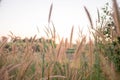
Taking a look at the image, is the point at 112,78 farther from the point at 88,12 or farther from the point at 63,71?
the point at 88,12

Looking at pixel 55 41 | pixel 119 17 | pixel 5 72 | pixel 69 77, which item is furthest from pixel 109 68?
pixel 55 41

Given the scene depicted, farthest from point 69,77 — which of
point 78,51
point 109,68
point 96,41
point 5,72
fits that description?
point 96,41

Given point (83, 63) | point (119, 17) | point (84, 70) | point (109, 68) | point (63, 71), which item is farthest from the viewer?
point (83, 63)

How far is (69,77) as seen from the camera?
63.1 inches

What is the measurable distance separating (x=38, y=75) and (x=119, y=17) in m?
0.77

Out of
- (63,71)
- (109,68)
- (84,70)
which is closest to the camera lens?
(109,68)

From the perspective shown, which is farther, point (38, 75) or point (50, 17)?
point (50, 17)

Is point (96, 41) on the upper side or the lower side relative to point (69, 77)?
upper

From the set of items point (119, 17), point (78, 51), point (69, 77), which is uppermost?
point (119, 17)

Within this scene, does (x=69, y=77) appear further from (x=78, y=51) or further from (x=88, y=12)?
(x=88, y=12)

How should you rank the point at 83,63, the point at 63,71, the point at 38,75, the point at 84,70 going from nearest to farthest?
the point at 38,75
the point at 63,71
the point at 84,70
the point at 83,63

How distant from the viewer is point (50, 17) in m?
2.22

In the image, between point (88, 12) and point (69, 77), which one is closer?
point (69, 77)

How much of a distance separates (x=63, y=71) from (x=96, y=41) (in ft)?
1.56
